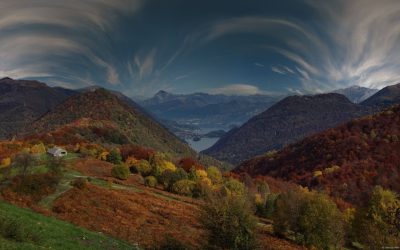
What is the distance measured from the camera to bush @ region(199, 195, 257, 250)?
98.7 feet

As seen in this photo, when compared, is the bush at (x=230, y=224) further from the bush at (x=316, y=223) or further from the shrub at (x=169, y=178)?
the shrub at (x=169, y=178)

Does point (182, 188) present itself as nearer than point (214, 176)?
Yes

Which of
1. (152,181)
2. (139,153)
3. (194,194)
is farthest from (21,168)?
(139,153)

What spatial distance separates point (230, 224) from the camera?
98.9 ft

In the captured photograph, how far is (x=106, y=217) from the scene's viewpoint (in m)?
43.3

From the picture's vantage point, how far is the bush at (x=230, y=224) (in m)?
30.1

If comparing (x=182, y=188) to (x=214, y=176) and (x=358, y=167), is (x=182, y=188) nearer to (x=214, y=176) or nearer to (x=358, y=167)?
(x=214, y=176)

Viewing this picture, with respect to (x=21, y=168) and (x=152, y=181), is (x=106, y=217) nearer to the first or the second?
(x=21, y=168)

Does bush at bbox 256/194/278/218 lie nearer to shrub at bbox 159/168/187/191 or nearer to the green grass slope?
shrub at bbox 159/168/187/191

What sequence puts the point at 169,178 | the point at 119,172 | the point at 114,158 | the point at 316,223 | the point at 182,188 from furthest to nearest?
the point at 114,158 < the point at 169,178 < the point at 182,188 < the point at 119,172 < the point at 316,223

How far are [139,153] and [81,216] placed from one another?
96.4m

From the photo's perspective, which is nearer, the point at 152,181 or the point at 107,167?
the point at 152,181

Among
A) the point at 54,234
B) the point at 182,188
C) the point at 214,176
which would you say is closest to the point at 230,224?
the point at 54,234

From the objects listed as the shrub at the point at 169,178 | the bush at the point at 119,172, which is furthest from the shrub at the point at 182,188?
the bush at the point at 119,172
